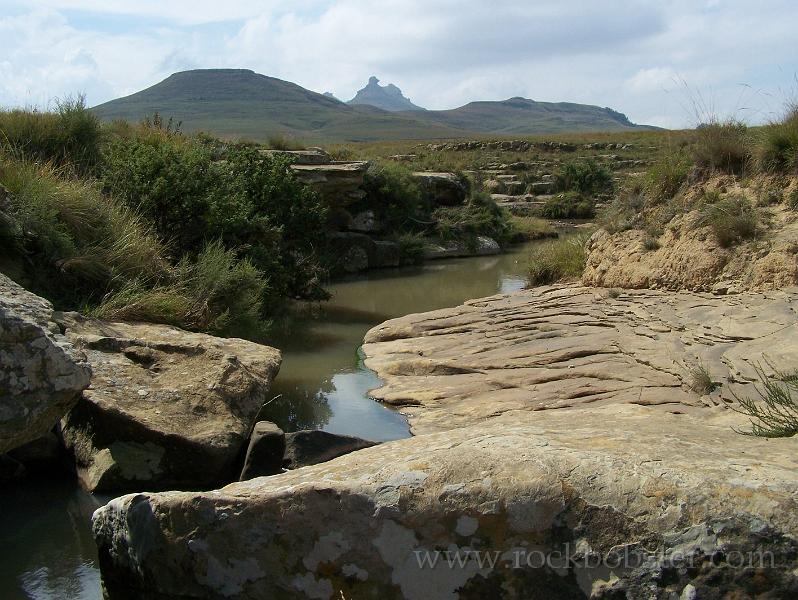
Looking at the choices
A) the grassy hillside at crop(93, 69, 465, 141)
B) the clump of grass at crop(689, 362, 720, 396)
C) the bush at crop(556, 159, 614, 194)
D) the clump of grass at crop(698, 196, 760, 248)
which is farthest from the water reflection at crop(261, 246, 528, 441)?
the grassy hillside at crop(93, 69, 465, 141)

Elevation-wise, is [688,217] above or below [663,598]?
above

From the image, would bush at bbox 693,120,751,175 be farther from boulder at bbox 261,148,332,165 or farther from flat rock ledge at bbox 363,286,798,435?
boulder at bbox 261,148,332,165

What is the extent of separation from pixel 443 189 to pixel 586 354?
17.5m

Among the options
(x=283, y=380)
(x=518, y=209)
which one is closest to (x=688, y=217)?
(x=283, y=380)

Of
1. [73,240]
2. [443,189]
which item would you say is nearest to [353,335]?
[73,240]

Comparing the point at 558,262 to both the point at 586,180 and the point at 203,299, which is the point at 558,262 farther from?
the point at 586,180

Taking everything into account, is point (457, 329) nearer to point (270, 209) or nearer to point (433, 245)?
point (270, 209)

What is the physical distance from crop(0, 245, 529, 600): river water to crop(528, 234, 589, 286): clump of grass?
1.78 m

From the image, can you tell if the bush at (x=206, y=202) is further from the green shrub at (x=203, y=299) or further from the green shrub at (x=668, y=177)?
the green shrub at (x=668, y=177)

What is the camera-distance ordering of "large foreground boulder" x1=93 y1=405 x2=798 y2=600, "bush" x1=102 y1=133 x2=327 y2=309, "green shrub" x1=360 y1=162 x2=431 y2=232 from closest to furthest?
"large foreground boulder" x1=93 y1=405 x2=798 y2=600 → "bush" x1=102 y1=133 x2=327 y2=309 → "green shrub" x1=360 y1=162 x2=431 y2=232

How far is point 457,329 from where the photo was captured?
1111cm

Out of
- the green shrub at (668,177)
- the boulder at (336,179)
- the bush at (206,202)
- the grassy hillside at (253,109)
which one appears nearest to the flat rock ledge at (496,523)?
the bush at (206,202)

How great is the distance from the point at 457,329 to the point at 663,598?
7842 mm

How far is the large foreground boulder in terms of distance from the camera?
3.34 meters
